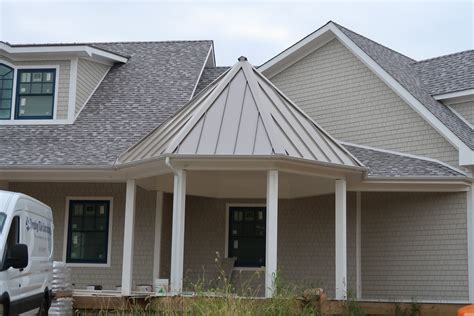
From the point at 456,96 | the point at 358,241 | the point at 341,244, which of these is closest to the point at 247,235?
the point at 358,241

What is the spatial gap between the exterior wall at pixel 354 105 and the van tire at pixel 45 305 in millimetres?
9121

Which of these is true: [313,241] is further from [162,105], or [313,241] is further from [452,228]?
[162,105]

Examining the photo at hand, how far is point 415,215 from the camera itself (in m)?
17.2

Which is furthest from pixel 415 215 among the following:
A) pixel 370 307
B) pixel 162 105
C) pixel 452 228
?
pixel 162 105

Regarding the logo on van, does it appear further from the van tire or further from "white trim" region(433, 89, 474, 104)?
"white trim" region(433, 89, 474, 104)

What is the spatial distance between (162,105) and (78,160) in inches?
143

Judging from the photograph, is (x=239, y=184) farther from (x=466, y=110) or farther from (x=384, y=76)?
(x=466, y=110)

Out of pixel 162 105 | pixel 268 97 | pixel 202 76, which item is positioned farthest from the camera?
pixel 202 76

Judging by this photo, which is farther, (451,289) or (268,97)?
(451,289)

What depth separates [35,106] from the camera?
1916cm

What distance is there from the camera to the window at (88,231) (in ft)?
59.5

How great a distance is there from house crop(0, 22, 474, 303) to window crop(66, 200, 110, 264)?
4 centimetres

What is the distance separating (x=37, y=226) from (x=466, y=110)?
35.5 feet

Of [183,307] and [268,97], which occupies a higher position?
[268,97]
